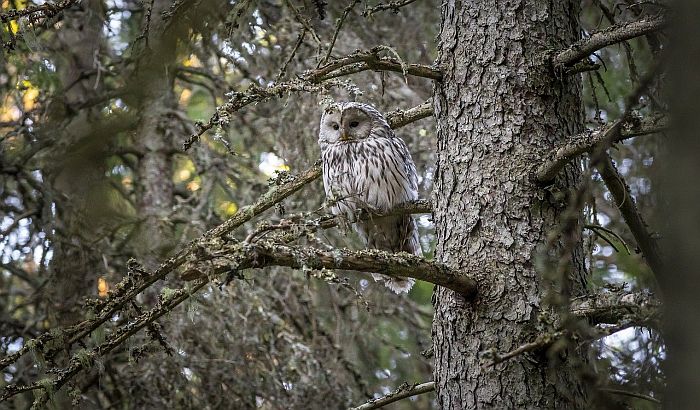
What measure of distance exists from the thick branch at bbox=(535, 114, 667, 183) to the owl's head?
2.39 metres

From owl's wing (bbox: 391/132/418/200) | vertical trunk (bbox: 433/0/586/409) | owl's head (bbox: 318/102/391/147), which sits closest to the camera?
vertical trunk (bbox: 433/0/586/409)

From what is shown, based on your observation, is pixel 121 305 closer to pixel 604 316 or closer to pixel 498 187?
pixel 498 187

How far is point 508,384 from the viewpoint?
3223 mm

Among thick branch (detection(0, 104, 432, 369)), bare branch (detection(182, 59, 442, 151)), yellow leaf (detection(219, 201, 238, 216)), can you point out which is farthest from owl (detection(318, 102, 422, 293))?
bare branch (detection(182, 59, 442, 151))

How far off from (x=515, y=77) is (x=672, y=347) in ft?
7.46

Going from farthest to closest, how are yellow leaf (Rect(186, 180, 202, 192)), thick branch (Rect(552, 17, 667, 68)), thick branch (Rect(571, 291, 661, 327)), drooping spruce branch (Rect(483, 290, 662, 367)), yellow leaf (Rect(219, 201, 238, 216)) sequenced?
yellow leaf (Rect(186, 180, 202, 192))
yellow leaf (Rect(219, 201, 238, 216))
thick branch (Rect(552, 17, 667, 68))
thick branch (Rect(571, 291, 661, 327))
drooping spruce branch (Rect(483, 290, 662, 367))

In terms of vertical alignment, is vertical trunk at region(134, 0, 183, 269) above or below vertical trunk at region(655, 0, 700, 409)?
above

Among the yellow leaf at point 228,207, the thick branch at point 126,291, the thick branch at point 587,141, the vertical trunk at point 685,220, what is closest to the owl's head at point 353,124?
the yellow leaf at point 228,207

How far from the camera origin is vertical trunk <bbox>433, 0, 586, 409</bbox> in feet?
10.7

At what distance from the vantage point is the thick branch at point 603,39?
3.09 metres

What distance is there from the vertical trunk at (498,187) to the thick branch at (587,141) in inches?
3.7

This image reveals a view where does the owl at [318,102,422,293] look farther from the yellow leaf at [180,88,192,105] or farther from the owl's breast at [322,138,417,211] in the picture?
the yellow leaf at [180,88,192,105]

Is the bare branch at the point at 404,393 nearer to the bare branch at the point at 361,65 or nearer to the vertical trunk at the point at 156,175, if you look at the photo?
the bare branch at the point at 361,65

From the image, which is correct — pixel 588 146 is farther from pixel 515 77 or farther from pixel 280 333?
pixel 280 333
